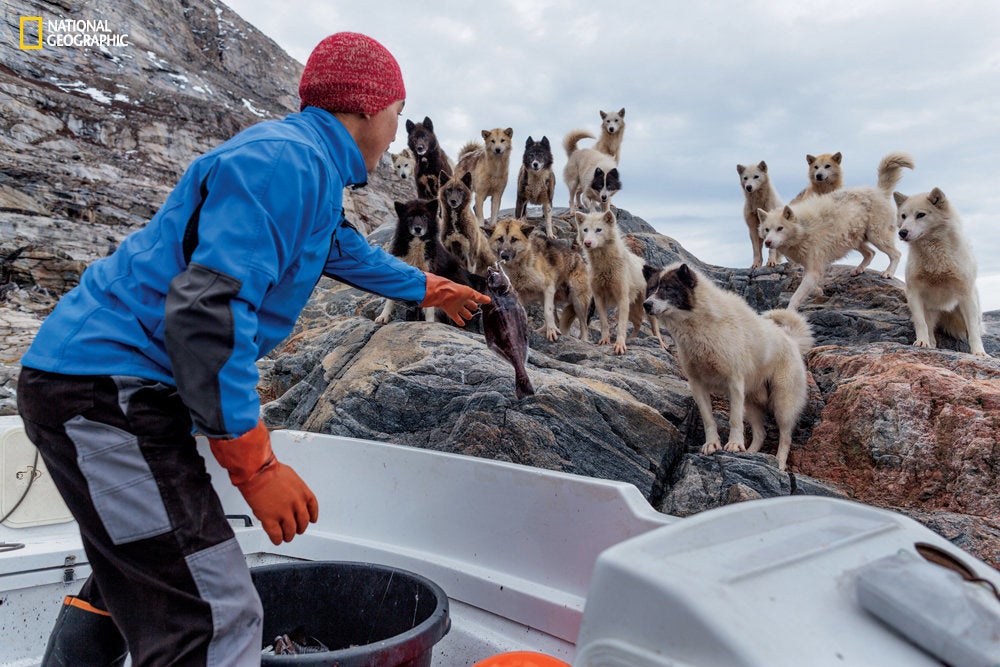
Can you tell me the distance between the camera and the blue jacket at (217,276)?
136 cm

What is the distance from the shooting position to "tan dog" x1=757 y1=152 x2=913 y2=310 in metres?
8.14

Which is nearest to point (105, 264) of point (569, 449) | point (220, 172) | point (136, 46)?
point (220, 172)

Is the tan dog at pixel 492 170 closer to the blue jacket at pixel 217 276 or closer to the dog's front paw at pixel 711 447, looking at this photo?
the dog's front paw at pixel 711 447

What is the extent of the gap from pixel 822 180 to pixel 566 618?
31.3ft

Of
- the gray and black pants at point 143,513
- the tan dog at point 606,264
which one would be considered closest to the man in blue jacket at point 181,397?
the gray and black pants at point 143,513

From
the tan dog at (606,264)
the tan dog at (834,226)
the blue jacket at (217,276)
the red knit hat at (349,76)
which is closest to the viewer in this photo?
the blue jacket at (217,276)

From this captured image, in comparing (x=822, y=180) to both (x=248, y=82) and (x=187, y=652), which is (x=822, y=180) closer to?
(x=187, y=652)

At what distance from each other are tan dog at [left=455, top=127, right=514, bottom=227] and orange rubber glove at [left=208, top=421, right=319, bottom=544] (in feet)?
29.9

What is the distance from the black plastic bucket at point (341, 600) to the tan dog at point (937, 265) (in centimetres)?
593

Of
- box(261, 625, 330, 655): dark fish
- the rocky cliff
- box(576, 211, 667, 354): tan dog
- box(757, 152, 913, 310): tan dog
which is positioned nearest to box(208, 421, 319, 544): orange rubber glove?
box(261, 625, 330, 655): dark fish

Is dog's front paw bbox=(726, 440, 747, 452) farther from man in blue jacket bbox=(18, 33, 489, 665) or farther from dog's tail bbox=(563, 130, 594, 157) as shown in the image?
dog's tail bbox=(563, 130, 594, 157)

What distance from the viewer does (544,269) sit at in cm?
799

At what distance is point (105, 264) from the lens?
164 cm

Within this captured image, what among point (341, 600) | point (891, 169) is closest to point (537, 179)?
point (891, 169)
